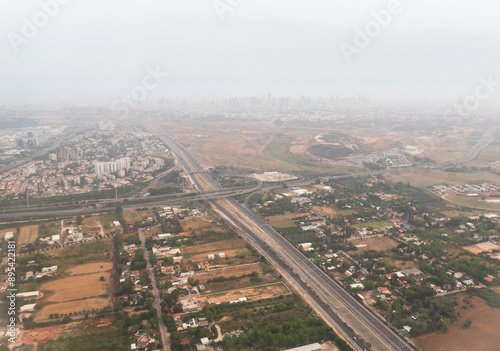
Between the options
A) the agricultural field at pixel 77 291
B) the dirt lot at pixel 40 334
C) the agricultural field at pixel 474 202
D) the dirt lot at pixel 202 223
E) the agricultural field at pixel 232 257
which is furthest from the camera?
the agricultural field at pixel 474 202

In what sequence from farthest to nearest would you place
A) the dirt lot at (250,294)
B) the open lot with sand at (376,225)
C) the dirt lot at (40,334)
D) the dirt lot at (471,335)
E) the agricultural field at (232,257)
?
the open lot with sand at (376,225)
the agricultural field at (232,257)
the dirt lot at (250,294)
the dirt lot at (471,335)
the dirt lot at (40,334)

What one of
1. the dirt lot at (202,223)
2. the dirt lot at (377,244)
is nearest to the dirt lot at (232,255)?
the dirt lot at (202,223)

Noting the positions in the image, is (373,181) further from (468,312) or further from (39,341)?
(39,341)

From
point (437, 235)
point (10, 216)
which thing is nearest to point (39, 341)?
point (10, 216)

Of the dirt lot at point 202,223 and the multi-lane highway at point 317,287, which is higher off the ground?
the dirt lot at point 202,223

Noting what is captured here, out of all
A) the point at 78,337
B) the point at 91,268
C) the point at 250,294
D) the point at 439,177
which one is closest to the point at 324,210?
the point at 250,294

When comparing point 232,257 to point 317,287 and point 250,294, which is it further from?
point 317,287

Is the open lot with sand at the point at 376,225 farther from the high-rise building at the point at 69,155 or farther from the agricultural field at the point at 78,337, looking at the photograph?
the high-rise building at the point at 69,155

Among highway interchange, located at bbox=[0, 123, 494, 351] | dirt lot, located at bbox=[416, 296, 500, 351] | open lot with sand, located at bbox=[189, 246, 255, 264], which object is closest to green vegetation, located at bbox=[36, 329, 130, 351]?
open lot with sand, located at bbox=[189, 246, 255, 264]
